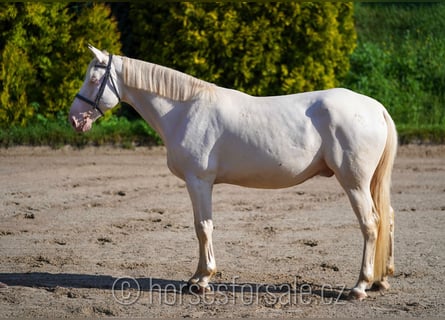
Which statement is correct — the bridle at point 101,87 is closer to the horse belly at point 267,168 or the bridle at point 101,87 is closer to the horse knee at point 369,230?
the horse belly at point 267,168

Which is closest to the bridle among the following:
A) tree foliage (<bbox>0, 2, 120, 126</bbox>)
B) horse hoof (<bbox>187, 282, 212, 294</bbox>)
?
horse hoof (<bbox>187, 282, 212, 294</bbox>)

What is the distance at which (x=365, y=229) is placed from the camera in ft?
23.9

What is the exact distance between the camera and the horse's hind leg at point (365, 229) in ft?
23.8

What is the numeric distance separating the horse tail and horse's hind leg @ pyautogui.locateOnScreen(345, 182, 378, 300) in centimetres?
13

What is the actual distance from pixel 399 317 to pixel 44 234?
4.53m

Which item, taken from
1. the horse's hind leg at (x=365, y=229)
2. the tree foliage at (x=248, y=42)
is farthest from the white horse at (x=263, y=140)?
the tree foliage at (x=248, y=42)

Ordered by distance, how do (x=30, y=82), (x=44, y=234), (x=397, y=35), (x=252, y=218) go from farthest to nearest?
1. (x=397, y=35)
2. (x=30, y=82)
3. (x=252, y=218)
4. (x=44, y=234)

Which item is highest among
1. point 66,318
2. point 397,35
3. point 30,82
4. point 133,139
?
point 397,35

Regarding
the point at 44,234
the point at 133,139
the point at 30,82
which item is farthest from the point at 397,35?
the point at 44,234

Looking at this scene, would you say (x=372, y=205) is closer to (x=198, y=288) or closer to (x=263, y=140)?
(x=263, y=140)

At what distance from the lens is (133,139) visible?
556 inches

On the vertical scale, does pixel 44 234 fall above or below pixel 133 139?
below

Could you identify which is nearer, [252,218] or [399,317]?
[399,317]

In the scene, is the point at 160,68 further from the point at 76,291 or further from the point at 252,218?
the point at 252,218
